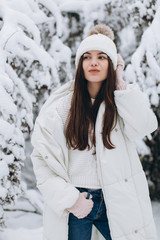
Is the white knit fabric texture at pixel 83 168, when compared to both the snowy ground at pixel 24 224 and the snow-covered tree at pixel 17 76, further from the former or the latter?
the snowy ground at pixel 24 224

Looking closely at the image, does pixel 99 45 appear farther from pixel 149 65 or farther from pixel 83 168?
pixel 149 65

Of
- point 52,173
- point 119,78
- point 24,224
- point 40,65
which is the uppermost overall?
point 40,65

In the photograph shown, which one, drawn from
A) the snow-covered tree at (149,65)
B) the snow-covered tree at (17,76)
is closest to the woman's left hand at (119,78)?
the snow-covered tree at (17,76)

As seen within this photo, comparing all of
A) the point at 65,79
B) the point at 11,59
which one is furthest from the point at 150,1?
the point at 11,59

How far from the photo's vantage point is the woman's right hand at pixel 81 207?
1487 millimetres

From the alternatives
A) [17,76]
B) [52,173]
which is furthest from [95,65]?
[17,76]

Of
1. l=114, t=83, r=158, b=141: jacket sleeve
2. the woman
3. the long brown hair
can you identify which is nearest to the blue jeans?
the woman

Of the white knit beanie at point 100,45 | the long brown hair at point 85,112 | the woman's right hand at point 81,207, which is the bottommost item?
the woman's right hand at point 81,207

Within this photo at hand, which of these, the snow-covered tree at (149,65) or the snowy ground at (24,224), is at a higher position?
the snow-covered tree at (149,65)

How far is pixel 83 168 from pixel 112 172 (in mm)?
182

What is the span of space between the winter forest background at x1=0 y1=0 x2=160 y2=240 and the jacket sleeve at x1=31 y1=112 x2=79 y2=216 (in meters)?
0.51

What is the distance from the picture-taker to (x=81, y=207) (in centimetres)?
149

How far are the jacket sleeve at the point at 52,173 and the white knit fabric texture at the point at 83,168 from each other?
0.07m

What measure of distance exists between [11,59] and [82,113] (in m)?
1.11
